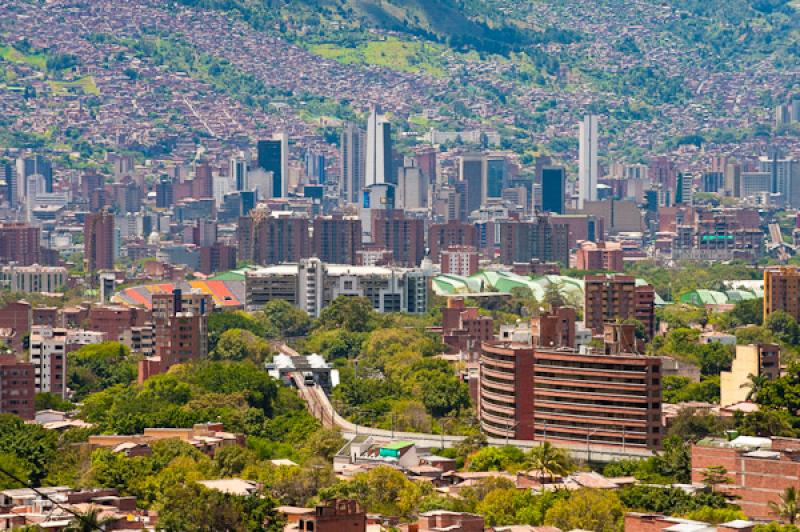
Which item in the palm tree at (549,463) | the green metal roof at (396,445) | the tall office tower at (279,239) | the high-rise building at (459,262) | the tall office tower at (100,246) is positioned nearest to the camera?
the palm tree at (549,463)

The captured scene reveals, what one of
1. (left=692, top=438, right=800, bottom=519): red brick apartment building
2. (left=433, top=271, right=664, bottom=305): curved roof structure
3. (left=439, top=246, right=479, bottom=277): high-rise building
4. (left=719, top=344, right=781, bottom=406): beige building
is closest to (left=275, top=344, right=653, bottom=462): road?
(left=692, top=438, right=800, bottom=519): red brick apartment building

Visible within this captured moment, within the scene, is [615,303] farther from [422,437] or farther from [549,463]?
[549,463]

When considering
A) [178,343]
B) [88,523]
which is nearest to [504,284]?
[178,343]

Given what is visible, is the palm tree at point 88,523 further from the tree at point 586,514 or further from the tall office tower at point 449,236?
the tall office tower at point 449,236

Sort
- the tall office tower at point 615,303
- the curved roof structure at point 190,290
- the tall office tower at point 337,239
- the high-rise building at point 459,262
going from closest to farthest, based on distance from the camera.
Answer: the tall office tower at point 615,303
the curved roof structure at point 190,290
the tall office tower at point 337,239
the high-rise building at point 459,262

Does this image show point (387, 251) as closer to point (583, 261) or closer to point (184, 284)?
point (583, 261)

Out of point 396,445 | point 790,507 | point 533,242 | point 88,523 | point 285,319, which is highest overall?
point 88,523

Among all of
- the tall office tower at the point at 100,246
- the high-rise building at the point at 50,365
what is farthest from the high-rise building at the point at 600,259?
the high-rise building at the point at 50,365
